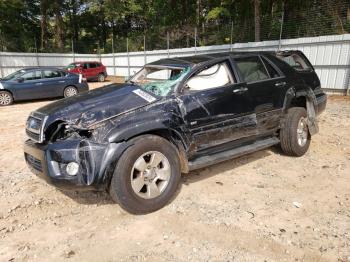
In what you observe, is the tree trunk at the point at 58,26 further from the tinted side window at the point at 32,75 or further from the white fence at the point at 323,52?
the tinted side window at the point at 32,75

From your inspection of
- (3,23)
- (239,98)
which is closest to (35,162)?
(239,98)

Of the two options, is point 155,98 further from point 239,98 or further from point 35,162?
point 35,162

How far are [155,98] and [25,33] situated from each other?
114 feet

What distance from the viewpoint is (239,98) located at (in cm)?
451

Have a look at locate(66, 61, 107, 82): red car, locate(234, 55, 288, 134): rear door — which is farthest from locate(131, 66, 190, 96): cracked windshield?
locate(66, 61, 107, 82): red car

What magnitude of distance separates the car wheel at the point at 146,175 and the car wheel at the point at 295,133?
2.13 m

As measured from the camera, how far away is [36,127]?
3865mm

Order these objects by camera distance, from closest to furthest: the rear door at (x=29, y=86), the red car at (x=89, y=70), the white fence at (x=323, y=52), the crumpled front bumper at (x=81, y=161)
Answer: the crumpled front bumper at (x=81, y=161) < the white fence at (x=323, y=52) < the rear door at (x=29, y=86) < the red car at (x=89, y=70)

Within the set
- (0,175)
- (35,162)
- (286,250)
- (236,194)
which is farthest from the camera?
(0,175)

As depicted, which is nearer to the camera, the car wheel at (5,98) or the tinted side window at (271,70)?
the tinted side window at (271,70)

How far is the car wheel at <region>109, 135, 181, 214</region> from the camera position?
136 inches

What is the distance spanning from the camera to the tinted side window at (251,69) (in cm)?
474

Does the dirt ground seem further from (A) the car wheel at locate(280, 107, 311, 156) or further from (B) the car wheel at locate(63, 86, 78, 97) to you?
(B) the car wheel at locate(63, 86, 78, 97)

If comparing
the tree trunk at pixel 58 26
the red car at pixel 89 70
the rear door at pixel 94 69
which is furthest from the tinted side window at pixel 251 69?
the tree trunk at pixel 58 26
